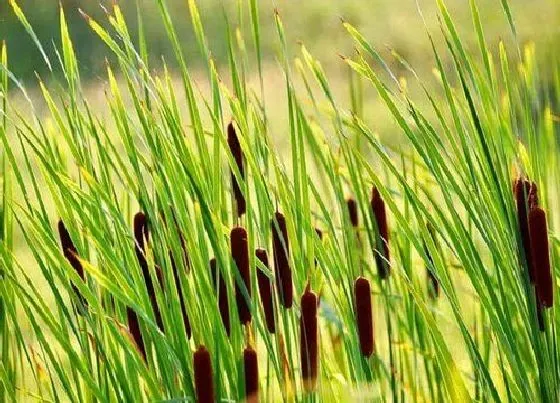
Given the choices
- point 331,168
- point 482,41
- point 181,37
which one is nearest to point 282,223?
point 331,168

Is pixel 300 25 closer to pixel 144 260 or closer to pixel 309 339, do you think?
pixel 144 260

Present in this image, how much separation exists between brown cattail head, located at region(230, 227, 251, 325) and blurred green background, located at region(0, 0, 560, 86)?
3572 millimetres

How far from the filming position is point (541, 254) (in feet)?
2.42

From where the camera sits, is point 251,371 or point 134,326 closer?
point 251,371

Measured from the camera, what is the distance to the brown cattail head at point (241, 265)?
0.78 metres

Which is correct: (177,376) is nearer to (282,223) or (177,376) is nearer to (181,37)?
(282,223)

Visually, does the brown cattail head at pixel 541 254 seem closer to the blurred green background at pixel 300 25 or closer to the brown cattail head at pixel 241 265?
the brown cattail head at pixel 241 265

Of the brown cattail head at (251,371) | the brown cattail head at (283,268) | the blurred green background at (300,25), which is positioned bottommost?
the brown cattail head at (251,371)

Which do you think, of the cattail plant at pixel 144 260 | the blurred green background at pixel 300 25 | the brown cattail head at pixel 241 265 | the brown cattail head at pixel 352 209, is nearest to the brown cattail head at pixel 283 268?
the brown cattail head at pixel 241 265

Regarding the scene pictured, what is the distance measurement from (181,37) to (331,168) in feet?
13.8

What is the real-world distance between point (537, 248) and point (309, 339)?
156 mm

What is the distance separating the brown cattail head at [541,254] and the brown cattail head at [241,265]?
0.19 metres

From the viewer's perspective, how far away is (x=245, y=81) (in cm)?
92

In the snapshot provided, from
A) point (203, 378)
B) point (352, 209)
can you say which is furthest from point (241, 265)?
point (352, 209)
